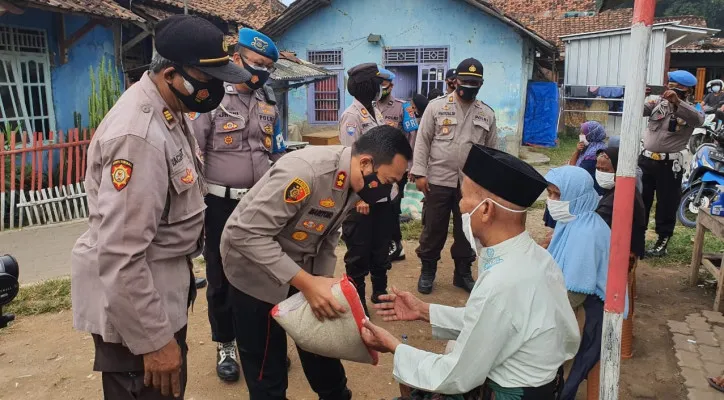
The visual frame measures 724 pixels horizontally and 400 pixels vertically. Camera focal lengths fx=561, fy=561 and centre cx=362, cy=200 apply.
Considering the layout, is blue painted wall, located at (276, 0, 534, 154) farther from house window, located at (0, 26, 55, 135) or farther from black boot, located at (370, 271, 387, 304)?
black boot, located at (370, 271, 387, 304)

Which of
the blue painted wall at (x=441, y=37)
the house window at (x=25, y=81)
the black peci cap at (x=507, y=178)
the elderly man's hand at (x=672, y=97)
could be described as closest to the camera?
the black peci cap at (x=507, y=178)

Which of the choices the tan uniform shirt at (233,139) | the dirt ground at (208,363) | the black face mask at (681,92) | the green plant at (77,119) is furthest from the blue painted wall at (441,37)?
the tan uniform shirt at (233,139)

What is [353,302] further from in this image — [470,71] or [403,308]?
[470,71]

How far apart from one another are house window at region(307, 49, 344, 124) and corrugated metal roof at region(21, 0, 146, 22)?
612cm

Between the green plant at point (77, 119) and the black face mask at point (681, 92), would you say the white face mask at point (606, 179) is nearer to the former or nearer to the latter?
the black face mask at point (681, 92)

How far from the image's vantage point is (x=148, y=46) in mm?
10781

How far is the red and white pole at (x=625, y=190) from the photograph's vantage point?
7.75 feet

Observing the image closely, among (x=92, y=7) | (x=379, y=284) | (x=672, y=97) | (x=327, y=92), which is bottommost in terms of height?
(x=379, y=284)

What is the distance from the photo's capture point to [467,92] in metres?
4.94

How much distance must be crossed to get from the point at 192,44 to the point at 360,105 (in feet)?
9.22

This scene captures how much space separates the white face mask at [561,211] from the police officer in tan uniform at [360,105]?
1.89 meters

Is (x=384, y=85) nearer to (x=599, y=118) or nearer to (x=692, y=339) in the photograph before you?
(x=692, y=339)

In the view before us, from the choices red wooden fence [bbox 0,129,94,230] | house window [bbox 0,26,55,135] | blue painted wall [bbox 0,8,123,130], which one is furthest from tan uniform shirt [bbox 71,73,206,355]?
blue painted wall [bbox 0,8,123,130]

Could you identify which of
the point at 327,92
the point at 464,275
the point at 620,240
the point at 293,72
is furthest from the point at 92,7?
the point at 620,240
